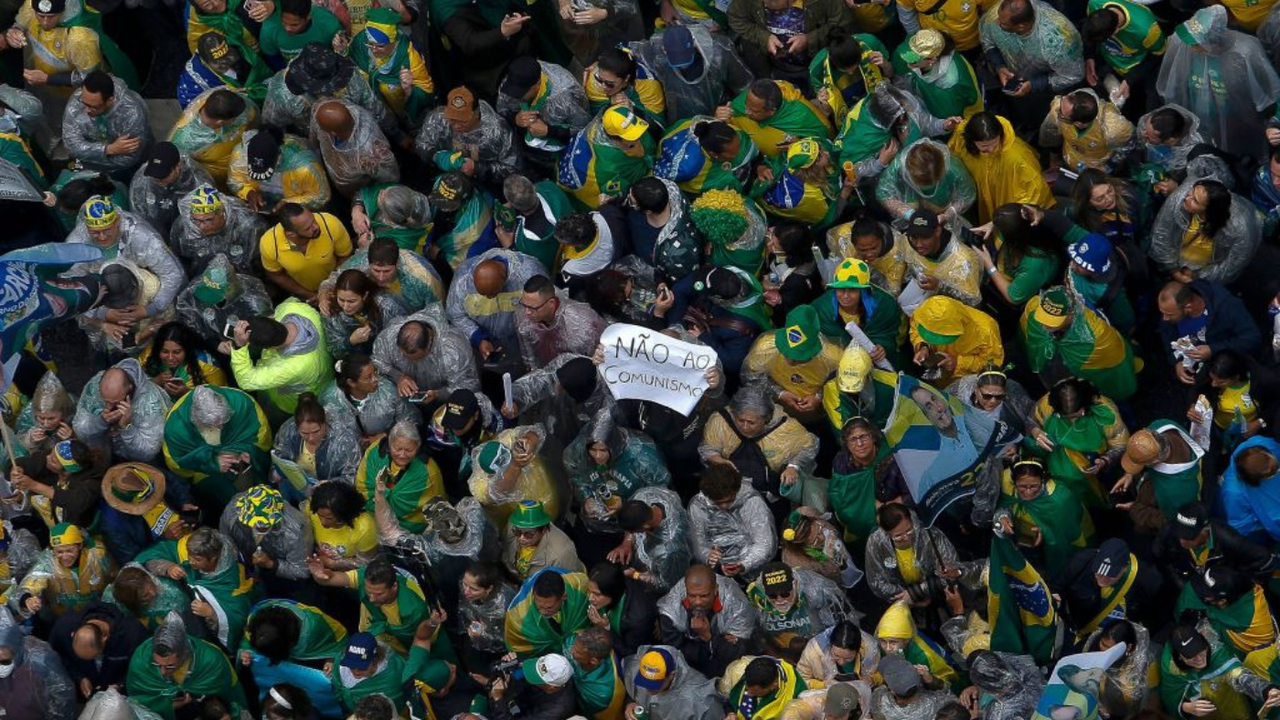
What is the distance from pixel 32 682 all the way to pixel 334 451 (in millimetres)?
2275

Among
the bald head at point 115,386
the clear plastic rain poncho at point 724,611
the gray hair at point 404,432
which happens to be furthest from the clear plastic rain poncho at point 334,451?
the clear plastic rain poncho at point 724,611

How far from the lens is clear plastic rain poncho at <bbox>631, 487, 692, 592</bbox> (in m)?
14.1

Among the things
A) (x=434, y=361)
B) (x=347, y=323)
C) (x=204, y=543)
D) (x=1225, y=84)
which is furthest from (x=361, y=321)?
(x=1225, y=84)

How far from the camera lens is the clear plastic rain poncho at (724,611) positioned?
1384cm

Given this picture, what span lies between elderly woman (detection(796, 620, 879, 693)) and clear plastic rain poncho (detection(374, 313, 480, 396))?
2.94 meters

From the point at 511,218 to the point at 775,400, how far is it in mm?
2210

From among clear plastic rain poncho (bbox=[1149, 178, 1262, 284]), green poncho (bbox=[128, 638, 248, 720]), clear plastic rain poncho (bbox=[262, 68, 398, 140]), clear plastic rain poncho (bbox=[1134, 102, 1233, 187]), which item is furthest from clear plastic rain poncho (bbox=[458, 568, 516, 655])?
clear plastic rain poncho (bbox=[1134, 102, 1233, 187])

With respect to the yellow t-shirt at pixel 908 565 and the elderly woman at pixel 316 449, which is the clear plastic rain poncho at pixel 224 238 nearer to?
the elderly woman at pixel 316 449

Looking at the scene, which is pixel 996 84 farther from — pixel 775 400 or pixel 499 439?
pixel 499 439

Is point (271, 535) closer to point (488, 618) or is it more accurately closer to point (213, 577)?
point (213, 577)

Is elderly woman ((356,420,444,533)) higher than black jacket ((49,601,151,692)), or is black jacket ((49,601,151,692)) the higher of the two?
elderly woman ((356,420,444,533))

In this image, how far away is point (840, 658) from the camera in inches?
530

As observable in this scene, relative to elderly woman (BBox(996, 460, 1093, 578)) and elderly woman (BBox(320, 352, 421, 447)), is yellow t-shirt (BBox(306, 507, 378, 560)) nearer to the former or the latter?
elderly woman (BBox(320, 352, 421, 447))

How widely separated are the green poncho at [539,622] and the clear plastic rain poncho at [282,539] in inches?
56.0
